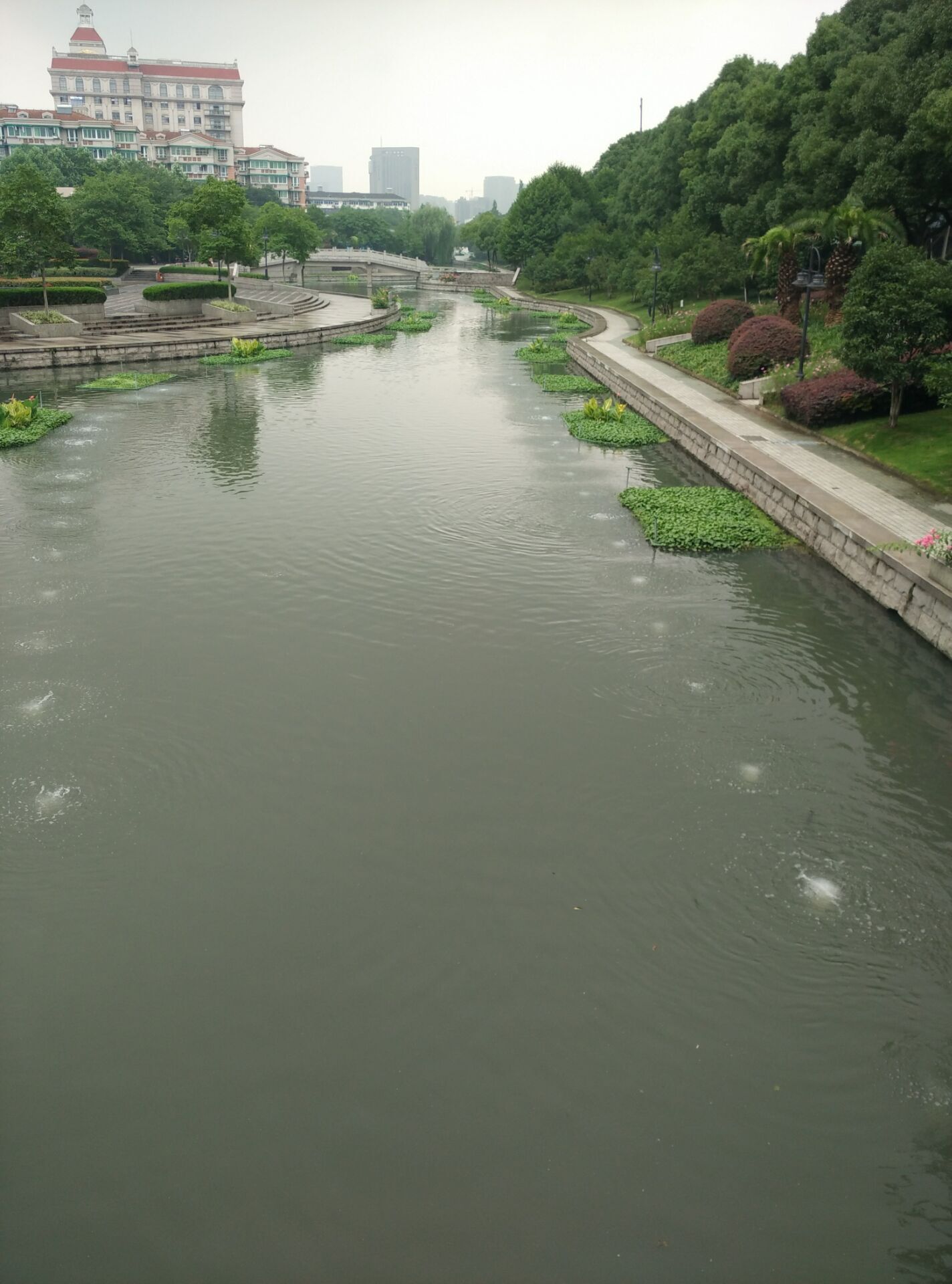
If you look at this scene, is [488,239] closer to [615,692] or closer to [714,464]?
[714,464]

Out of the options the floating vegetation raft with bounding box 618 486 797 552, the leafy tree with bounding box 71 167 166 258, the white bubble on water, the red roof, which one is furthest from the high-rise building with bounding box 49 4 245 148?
the white bubble on water

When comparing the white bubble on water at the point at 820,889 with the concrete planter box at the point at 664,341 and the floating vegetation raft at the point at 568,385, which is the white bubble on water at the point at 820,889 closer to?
the floating vegetation raft at the point at 568,385

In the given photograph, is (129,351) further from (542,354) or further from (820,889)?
(820,889)

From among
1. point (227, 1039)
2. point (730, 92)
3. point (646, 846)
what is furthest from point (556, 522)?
point (730, 92)

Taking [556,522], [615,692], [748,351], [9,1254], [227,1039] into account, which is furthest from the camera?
[748,351]

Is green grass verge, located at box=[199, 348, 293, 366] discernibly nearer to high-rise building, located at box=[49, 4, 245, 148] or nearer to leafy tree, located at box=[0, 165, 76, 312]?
leafy tree, located at box=[0, 165, 76, 312]

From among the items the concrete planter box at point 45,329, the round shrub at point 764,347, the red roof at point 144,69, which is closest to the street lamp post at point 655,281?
the round shrub at point 764,347

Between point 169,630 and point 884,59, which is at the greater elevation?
point 884,59
